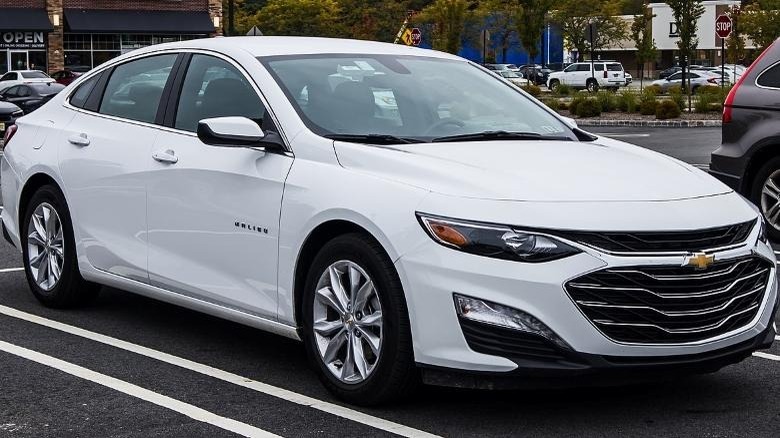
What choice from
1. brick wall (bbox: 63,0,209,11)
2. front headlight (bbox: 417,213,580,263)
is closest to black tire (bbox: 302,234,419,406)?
front headlight (bbox: 417,213,580,263)

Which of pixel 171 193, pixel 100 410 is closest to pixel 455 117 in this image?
pixel 171 193

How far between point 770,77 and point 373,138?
5.85 metres

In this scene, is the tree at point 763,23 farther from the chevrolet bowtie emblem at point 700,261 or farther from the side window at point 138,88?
the chevrolet bowtie emblem at point 700,261

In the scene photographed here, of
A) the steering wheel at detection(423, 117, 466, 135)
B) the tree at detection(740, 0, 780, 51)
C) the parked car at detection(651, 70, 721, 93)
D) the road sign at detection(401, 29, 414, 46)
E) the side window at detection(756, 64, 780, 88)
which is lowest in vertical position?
the parked car at detection(651, 70, 721, 93)

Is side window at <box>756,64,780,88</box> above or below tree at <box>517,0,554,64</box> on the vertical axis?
below

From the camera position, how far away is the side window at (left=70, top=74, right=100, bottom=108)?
810 centimetres

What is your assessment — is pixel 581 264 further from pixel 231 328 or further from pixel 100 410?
pixel 231 328

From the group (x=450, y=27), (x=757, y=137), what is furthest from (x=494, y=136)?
(x=450, y=27)

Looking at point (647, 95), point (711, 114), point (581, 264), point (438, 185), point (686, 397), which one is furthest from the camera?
point (647, 95)

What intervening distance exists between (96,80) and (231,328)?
177 cm

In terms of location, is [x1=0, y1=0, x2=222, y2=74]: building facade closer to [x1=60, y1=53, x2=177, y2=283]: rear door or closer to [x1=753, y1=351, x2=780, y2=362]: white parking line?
[x1=60, y1=53, x2=177, y2=283]: rear door

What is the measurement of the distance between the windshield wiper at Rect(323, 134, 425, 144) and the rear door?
1364mm

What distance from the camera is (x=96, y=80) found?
8.12m

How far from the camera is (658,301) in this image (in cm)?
521
